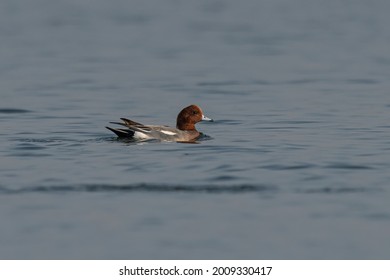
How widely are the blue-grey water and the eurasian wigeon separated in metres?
0.24

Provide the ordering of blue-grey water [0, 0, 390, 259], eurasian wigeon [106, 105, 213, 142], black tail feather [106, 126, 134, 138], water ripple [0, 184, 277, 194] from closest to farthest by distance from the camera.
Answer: blue-grey water [0, 0, 390, 259]
water ripple [0, 184, 277, 194]
eurasian wigeon [106, 105, 213, 142]
black tail feather [106, 126, 134, 138]

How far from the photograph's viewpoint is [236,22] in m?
41.3

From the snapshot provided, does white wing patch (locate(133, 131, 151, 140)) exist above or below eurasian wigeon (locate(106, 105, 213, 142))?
below

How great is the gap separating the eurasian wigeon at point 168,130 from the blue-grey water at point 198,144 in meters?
0.24

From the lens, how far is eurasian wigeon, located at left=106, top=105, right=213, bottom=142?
714 inches

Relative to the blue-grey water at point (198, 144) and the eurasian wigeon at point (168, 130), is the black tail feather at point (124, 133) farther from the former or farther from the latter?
the blue-grey water at point (198, 144)

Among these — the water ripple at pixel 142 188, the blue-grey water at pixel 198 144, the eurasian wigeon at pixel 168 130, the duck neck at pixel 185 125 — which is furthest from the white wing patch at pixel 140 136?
the water ripple at pixel 142 188

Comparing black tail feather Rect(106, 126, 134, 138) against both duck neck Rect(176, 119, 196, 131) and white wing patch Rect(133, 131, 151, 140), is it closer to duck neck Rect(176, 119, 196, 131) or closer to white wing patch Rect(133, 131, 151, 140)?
white wing patch Rect(133, 131, 151, 140)

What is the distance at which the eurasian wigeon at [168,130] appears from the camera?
1814cm

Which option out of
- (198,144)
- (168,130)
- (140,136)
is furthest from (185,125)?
(140,136)

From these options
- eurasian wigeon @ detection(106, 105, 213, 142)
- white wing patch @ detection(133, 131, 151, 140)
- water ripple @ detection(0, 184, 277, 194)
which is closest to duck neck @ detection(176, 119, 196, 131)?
eurasian wigeon @ detection(106, 105, 213, 142)

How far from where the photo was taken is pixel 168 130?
18.5 metres

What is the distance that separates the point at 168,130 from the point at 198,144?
636 mm

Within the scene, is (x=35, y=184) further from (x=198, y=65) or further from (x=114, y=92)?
(x=198, y=65)
